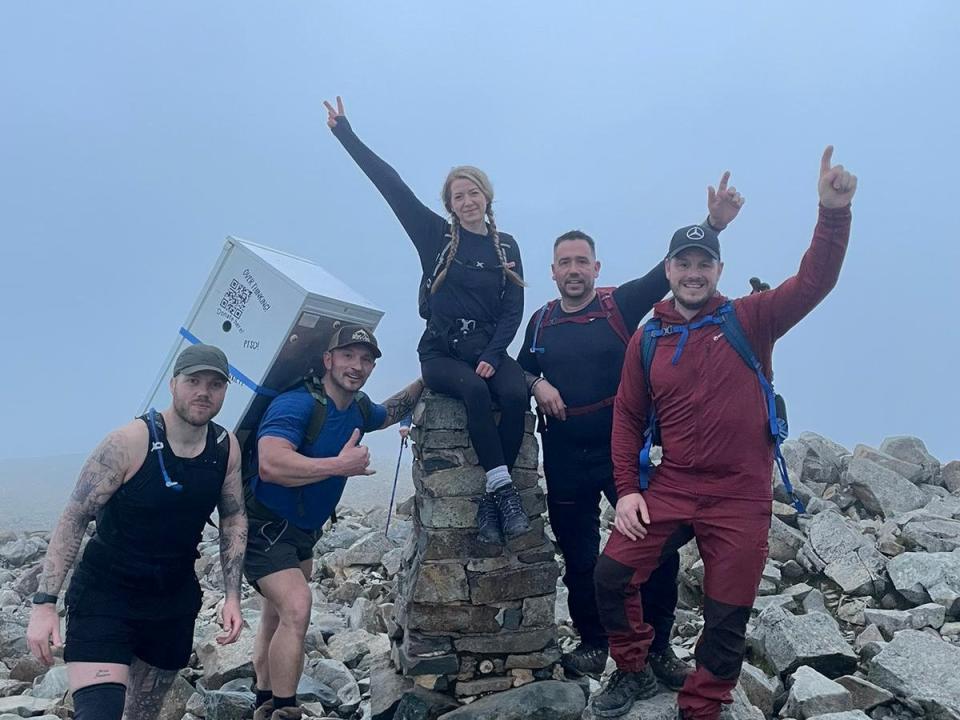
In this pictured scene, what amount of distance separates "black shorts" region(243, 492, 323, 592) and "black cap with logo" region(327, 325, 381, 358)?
4.64ft

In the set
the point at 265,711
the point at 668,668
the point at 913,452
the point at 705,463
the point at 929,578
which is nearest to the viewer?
the point at 705,463

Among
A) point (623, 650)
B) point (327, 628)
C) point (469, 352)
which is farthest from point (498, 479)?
point (327, 628)

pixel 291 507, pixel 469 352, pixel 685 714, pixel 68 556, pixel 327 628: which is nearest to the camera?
pixel 68 556

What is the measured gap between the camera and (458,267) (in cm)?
611

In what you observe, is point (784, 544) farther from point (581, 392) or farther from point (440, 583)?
point (440, 583)

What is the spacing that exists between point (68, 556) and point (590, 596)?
13.5 ft

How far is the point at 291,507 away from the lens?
226 inches

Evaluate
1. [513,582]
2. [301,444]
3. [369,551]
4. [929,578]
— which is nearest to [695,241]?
[301,444]

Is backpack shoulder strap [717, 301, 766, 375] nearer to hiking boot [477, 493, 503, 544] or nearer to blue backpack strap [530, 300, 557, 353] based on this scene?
blue backpack strap [530, 300, 557, 353]

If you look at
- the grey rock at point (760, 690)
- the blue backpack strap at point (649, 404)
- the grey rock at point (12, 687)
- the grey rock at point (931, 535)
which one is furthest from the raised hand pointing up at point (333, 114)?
the grey rock at point (931, 535)

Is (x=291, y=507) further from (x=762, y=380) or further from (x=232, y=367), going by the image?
(x=762, y=380)

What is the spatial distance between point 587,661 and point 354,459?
2.95m

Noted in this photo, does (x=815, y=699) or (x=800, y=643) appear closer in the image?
(x=815, y=699)

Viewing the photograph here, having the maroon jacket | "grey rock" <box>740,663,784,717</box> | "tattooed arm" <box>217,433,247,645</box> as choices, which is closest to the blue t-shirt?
"tattooed arm" <box>217,433,247,645</box>
